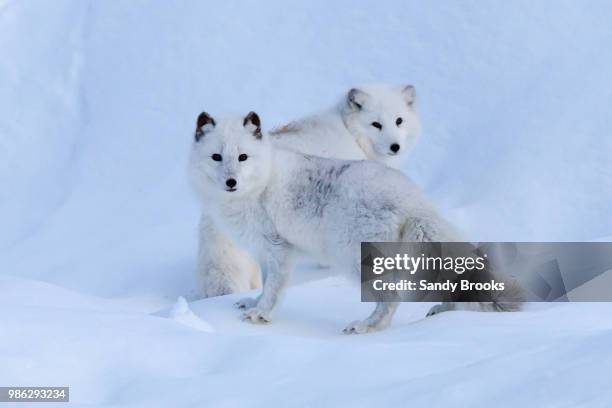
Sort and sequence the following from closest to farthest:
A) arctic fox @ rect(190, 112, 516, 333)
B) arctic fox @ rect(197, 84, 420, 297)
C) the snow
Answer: the snow → arctic fox @ rect(190, 112, 516, 333) → arctic fox @ rect(197, 84, 420, 297)

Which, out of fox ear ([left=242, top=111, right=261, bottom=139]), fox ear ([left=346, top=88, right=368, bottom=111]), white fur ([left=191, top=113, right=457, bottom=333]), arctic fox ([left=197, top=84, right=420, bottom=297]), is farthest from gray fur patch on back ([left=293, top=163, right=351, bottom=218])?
fox ear ([left=346, top=88, right=368, bottom=111])

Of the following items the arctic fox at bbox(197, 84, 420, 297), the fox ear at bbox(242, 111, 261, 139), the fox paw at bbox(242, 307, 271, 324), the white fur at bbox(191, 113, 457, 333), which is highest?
the arctic fox at bbox(197, 84, 420, 297)

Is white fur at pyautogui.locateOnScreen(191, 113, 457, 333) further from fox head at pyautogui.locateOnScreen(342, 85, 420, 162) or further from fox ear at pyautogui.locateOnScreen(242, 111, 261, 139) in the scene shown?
fox head at pyautogui.locateOnScreen(342, 85, 420, 162)

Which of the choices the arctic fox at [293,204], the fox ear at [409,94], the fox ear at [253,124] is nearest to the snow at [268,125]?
the arctic fox at [293,204]

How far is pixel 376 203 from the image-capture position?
150 inches

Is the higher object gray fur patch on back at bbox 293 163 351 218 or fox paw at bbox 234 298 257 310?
gray fur patch on back at bbox 293 163 351 218

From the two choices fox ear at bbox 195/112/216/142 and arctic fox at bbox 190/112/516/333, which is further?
fox ear at bbox 195/112/216/142

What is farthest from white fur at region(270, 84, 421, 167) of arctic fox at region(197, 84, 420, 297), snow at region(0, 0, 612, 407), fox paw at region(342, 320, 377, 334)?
fox paw at region(342, 320, 377, 334)

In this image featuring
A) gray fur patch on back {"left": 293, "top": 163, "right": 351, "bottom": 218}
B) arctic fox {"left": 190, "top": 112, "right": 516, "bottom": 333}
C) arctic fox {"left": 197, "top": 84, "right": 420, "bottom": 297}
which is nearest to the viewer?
arctic fox {"left": 190, "top": 112, "right": 516, "bottom": 333}

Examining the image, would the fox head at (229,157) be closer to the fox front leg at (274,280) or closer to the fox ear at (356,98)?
the fox front leg at (274,280)

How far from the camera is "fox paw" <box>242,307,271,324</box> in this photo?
398 centimetres

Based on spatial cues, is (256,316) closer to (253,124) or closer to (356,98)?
(253,124)

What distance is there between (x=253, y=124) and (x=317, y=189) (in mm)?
385

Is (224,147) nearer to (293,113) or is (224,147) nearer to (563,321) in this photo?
(563,321)
